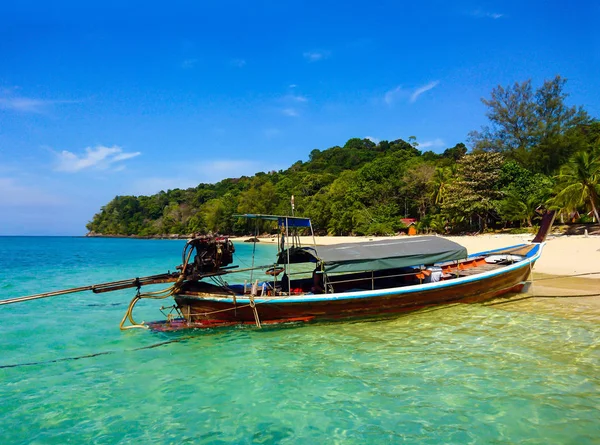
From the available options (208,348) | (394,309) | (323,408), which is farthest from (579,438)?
(208,348)

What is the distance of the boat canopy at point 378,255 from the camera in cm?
1054

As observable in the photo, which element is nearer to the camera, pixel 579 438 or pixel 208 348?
pixel 579 438

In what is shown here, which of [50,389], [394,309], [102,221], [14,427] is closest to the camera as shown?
[14,427]

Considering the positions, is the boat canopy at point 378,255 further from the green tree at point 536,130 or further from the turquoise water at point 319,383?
the green tree at point 536,130

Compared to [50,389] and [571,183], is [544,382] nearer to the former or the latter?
[50,389]

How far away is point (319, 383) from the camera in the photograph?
7012mm

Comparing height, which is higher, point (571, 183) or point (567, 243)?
point (571, 183)

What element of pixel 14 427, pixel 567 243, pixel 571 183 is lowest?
pixel 14 427

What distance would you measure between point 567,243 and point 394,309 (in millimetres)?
16821

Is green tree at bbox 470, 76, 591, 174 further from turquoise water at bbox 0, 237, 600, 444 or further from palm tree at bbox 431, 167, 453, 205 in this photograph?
turquoise water at bbox 0, 237, 600, 444

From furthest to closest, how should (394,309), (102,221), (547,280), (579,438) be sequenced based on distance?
(102,221) → (547,280) → (394,309) → (579,438)

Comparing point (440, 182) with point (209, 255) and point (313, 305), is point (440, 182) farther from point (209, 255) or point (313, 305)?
point (209, 255)

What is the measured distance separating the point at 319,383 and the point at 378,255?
4.83 metres

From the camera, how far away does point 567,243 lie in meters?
22.0
